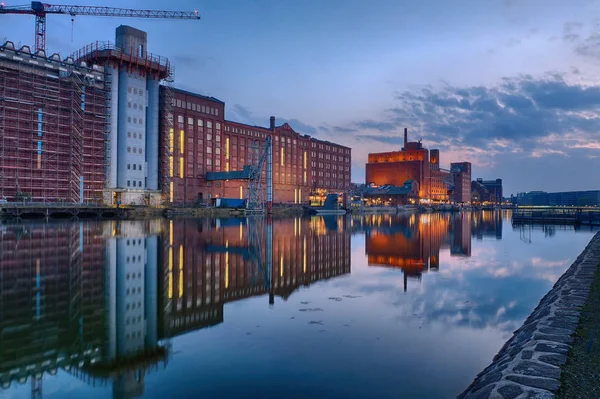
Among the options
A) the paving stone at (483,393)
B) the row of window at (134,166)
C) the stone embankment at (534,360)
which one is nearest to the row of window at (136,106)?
the row of window at (134,166)

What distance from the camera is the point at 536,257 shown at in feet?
80.6

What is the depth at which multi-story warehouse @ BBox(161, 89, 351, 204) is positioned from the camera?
271 ft

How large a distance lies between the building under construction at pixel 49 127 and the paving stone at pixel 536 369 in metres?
63.2

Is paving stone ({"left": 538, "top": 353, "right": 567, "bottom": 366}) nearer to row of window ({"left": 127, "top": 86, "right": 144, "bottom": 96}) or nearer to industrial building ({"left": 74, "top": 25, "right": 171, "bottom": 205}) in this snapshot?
industrial building ({"left": 74, "top": 25, "right": 171, "bottom": 205})

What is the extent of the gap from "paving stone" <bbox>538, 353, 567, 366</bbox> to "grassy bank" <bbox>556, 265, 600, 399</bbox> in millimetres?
71

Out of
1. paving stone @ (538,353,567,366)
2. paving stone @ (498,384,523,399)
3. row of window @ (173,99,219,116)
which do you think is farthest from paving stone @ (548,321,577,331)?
row of window @ (173,99,219,116)

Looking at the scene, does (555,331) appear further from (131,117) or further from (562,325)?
(131,117)

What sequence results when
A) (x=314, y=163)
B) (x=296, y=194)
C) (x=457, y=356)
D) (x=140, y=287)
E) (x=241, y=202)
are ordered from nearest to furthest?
(x=457, y=356)
(x=140, y=287)
(x=241, y=202)
(x=296, y=194)
(x=314, y=163)

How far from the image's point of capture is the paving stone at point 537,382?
5.47 m

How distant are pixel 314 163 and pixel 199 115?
4897 centimetres

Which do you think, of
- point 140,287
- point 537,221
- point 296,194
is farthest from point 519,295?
point 296,194

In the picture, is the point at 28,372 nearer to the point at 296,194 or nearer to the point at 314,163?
the point at 296,194

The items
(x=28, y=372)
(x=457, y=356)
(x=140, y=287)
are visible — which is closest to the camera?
(x=28, y=372)

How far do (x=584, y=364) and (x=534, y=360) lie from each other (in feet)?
2.26
